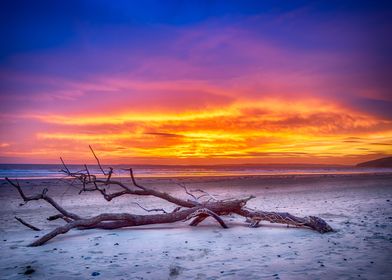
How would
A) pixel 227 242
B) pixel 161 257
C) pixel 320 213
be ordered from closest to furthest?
1. pixel 161 257
2. pixel 227 242
3. pixel 320 213

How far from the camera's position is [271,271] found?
18.0 feet

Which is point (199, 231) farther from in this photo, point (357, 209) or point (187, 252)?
point (357, 209)

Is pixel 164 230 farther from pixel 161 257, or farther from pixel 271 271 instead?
pixel 271 271

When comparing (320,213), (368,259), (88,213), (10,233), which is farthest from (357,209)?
(10,233)

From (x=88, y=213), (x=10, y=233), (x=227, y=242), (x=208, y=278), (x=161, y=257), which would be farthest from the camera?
(x=88, y=213)

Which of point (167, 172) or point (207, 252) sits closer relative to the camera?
point (207, 252)

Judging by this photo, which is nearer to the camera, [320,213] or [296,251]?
[296,251]

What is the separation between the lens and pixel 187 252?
6.77m

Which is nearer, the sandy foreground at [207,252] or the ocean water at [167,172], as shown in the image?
the sandy foreground at [207,252]

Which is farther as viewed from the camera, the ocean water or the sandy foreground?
the ocean water

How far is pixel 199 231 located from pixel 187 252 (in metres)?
2.10

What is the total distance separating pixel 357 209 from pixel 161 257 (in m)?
8.86

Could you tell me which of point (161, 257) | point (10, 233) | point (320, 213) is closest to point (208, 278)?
point (161, 257)

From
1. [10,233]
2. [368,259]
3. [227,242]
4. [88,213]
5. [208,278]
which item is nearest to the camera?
[208,278]
